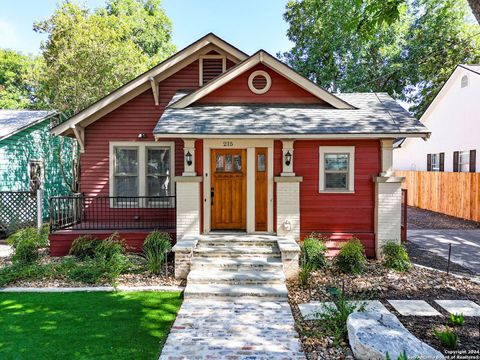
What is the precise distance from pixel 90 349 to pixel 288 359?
107 inches

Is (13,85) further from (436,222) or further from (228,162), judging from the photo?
(436,222)

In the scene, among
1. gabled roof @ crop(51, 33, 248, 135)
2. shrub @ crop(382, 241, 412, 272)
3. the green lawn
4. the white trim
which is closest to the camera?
the green lawn

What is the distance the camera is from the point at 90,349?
4191mm

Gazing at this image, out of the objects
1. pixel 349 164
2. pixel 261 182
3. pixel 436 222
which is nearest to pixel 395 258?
pixel 349 164

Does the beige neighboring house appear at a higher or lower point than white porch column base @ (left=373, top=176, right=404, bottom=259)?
higher

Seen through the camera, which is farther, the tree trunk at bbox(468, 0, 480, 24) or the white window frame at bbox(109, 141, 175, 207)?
the white window frame at bbox(109, 141, 175, 207)

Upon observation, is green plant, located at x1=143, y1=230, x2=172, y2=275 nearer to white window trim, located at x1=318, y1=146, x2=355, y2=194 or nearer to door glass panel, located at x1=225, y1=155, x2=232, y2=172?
door glass panel, located at x1=225, y1=155, x2=232, y2=172

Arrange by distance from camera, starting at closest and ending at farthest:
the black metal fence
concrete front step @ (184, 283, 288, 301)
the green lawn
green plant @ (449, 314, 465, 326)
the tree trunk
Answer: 1. the green lawn
2. green plant @ (449, 314, 465, 326)
3. the tree trunk
4. concrete front step @ (184, 283, 288, 301)
5. the black metal fence

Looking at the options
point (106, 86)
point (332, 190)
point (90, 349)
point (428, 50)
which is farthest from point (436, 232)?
point (428, 50)

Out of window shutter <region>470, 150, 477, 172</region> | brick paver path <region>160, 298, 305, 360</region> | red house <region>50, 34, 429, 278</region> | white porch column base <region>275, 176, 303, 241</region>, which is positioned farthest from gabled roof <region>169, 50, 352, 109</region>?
window shutter <region>470, 150, 477, 172</region>

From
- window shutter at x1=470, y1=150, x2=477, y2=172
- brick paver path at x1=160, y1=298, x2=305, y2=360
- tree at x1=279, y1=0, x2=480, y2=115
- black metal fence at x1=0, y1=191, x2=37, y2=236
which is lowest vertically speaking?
brick paver path at x1=160, y1=298, x2=305, y2=360

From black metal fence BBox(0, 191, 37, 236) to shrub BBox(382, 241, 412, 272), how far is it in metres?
12.0

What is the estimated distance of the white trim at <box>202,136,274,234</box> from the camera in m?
8.17

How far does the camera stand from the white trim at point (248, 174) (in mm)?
8172
